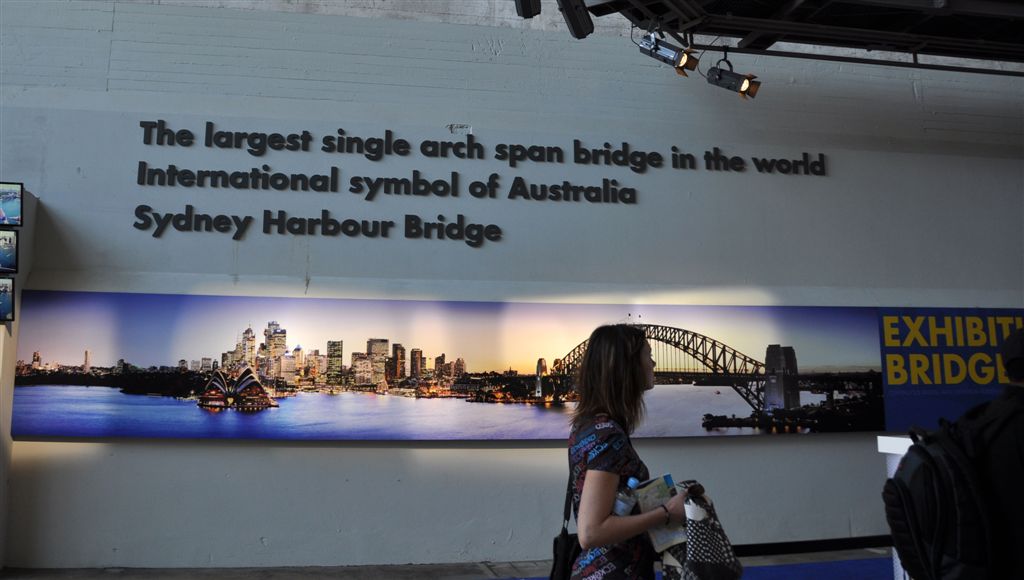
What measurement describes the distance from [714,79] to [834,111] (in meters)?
1.33

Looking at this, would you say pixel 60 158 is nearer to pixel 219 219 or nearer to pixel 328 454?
pixel 219 219

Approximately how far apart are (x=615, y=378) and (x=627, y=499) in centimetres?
31

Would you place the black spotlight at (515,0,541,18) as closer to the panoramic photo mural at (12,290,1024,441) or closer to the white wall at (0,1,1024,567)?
the white wall at (0,1,1024,567)

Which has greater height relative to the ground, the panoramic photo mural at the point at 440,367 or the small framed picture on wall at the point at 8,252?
the small framed picture on wall at the point at 8,252

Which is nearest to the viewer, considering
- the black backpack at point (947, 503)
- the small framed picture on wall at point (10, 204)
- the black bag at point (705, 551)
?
the black backpack at point (947, 503)

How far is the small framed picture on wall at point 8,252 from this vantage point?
14.6ft

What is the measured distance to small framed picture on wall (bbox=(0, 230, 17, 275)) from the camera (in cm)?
444

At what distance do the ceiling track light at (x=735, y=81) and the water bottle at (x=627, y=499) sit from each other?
387 cm

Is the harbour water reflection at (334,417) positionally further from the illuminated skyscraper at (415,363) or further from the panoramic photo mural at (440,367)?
the illuminated skyscraper at (415,363)

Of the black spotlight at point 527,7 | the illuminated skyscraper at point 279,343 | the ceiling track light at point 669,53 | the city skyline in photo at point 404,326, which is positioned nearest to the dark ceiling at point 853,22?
the ceiling track light at point 669,53

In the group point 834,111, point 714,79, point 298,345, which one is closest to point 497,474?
point 298,345

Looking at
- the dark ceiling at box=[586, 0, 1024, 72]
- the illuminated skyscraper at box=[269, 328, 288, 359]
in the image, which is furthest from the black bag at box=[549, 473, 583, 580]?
the dark ceiling at box=[586, 0, 1024, 72]

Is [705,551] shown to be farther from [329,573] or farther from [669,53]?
[669,53]

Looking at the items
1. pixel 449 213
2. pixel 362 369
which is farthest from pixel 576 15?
pixel 362 369
